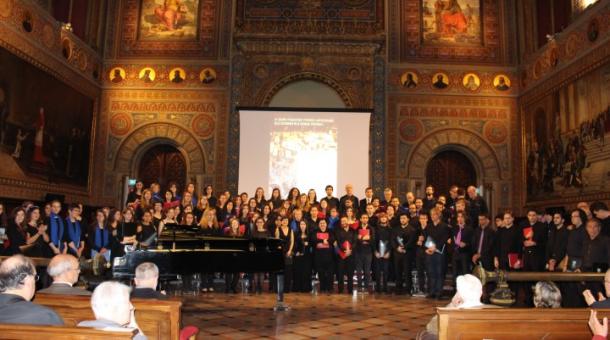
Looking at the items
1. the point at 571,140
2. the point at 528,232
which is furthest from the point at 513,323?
the point at 571,140

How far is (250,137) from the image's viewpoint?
1491 centimetres

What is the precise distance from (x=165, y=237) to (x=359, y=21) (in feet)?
37.3

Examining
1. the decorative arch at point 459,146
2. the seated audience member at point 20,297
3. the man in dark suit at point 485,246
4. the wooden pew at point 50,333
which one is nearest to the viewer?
the wooden pew at point 50,333

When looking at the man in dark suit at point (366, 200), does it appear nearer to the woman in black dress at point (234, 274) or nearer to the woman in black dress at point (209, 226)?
the woman in black dress at point (234, 274)

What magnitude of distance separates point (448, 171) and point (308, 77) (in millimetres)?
5531

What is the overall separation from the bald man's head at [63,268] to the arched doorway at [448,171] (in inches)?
537

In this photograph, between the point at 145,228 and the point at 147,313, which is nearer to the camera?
the point at 147,313

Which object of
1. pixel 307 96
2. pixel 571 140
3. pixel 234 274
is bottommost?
pixel 234 274

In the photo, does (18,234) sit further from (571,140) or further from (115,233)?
(571,140)

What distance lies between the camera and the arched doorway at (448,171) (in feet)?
52.9

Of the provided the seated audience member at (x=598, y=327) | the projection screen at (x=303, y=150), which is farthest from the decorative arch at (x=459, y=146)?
the seated audience member at (x=598, y=327)

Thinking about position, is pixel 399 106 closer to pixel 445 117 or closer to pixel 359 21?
pixel 445 117

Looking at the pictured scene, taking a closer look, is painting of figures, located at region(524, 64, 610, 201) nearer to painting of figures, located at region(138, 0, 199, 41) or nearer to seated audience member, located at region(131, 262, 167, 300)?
seated audience member, located at region(131, 262, 167, 300)

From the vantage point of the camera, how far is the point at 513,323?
9.96ft
